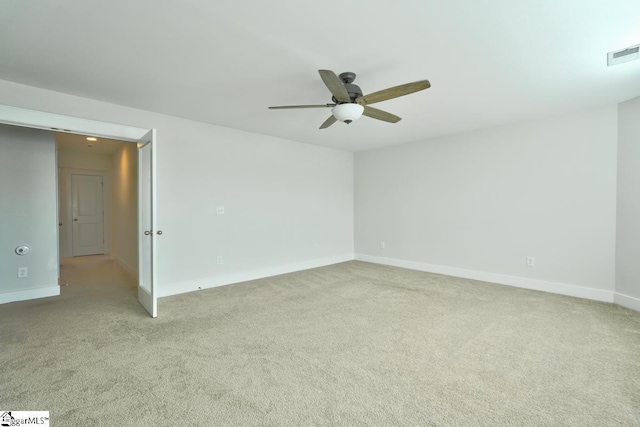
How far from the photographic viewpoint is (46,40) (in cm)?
209

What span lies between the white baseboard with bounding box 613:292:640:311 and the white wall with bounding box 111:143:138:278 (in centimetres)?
662

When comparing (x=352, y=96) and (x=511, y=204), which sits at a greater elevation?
(x=352, y=96)

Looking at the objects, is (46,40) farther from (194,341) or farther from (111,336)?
(194,341)

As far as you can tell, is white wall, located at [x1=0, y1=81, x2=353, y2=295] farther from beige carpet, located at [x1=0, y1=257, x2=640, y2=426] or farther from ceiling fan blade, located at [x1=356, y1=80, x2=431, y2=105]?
ceiling fan blade, located at [x1=356, y1=80, x2=431, y2=105]

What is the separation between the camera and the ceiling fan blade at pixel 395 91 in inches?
84.2

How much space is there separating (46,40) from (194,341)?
8.46 ft

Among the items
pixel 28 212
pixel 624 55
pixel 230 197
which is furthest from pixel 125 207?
pixel 624 55

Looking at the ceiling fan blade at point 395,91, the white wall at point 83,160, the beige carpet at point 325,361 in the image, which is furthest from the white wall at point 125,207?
the ceiling fan blade at point 395,91

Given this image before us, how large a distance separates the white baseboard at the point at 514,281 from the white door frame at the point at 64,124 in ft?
13.7

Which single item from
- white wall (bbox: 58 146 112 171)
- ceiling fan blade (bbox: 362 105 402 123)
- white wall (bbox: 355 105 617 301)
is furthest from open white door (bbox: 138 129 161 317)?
white wall (bbox: 58 146 112 171)

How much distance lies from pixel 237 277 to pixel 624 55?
485 centimetres

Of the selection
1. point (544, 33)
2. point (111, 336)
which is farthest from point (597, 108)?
point (111, 336)

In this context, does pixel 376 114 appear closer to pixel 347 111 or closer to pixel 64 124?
pixel 347 111

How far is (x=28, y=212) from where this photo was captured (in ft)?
12.1
